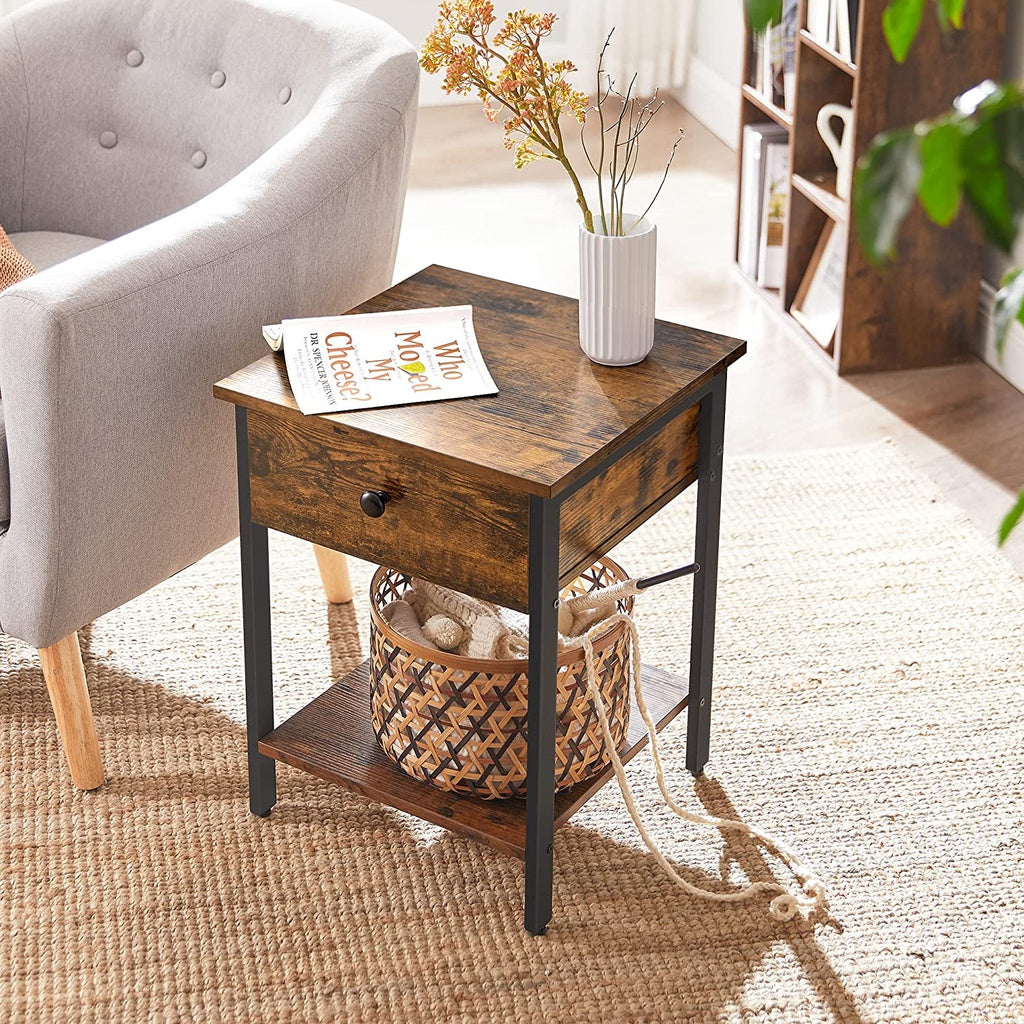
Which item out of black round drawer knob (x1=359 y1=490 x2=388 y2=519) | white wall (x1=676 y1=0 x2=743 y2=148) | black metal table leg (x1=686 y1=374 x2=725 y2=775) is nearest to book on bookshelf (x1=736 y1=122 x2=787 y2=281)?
white wall (x1=676 y1=0 x2=743 y2=148)

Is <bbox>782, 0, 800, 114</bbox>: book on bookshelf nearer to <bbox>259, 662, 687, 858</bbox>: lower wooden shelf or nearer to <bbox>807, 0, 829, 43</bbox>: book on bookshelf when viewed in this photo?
<bbox>807, 0, 829, 43</bbox>: book on bookshelf

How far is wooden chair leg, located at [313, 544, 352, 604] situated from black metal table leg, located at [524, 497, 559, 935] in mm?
654

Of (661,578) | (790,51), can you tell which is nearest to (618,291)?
(661,578)

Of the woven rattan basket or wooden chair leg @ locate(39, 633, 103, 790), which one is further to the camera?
wooden chair leg @ locate(39, 633, 103, 790)

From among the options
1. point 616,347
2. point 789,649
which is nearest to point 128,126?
point 616,347

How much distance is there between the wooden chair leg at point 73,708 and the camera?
159 centimetres

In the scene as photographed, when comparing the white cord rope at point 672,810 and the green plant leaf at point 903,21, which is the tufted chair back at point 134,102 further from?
the green plant leaf at point 903,21

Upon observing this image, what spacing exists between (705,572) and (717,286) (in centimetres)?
161

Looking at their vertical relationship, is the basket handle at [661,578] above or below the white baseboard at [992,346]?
above

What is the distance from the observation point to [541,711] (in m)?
1.32

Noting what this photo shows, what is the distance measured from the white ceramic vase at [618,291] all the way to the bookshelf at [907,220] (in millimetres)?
1212

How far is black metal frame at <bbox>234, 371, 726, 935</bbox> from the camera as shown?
49.6 inches

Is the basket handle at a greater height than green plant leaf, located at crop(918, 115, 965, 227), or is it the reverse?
green plant leaf, located at crop(918, 115, 965, 227)

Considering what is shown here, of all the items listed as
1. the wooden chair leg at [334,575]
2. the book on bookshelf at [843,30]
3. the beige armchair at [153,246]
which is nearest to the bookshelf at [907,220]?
the book on bookshelf at [843,30]
